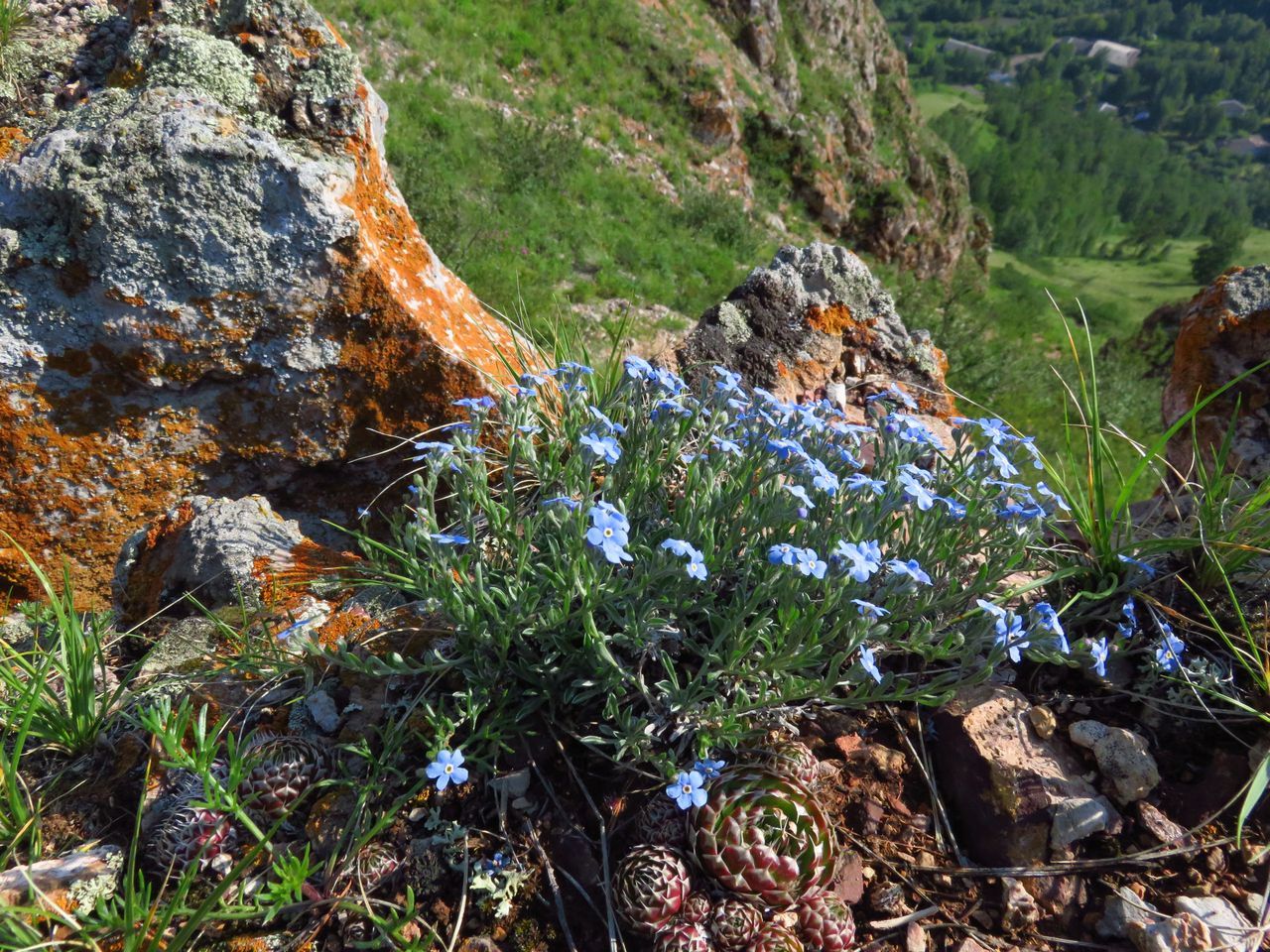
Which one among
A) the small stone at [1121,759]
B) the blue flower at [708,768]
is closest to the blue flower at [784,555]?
the blue flower at [708,768]

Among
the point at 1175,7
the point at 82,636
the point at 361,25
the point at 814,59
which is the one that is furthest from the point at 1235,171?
the point at 82,636

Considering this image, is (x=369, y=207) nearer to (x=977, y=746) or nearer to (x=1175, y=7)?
(x=977, y=746)

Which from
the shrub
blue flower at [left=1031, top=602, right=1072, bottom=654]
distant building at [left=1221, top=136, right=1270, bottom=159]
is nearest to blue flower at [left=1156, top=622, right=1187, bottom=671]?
the shrub

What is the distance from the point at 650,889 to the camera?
178 centimetres

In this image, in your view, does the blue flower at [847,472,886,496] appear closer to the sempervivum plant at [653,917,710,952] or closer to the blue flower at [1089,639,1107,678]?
the blue flower at [1089,639,1107,678]

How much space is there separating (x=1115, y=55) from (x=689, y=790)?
759ft

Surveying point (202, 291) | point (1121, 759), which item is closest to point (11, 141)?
point (202, 291)

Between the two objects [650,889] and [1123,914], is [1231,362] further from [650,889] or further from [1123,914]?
[650,889]

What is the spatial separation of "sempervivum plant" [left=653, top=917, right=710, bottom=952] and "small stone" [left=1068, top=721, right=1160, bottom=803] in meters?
1.29

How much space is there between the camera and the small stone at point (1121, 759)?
2.12 meters

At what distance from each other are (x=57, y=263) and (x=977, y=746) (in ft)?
11.9

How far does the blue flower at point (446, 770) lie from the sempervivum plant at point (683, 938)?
0.61m

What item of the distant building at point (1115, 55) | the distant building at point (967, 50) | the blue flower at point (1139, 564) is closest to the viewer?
the blue flower at point (1139, 564)

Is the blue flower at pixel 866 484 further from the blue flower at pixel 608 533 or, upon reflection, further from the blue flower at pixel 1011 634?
the blue flower at pixel 608 533
